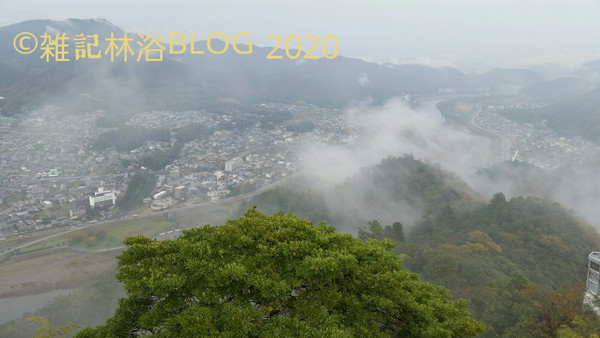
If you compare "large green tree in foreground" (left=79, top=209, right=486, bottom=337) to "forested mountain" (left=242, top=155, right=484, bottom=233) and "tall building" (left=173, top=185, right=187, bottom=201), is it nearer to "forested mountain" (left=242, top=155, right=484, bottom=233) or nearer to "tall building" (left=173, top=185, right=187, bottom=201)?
"forested mountain" (left=242, top=155, right=484, bottom=233)

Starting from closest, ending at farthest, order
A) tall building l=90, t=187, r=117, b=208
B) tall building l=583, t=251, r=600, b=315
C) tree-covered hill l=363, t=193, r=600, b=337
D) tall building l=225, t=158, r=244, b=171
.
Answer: tree-covered hill l=363, t=193, r=600, b=337
tall building l=583, t=251, r=600, b=315
tall building l=90, t=187, r=117, b=208
tall building l=225, t=158, r=244, b=171

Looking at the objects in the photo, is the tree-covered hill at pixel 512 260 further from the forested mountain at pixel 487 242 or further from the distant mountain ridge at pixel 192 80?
the distant mountain ridge at pixel 192 80

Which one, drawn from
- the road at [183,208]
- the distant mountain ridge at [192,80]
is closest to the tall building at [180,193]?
the road at [183,208]

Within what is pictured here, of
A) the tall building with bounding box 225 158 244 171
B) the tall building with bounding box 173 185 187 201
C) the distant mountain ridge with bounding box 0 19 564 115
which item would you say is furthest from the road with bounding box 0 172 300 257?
the distant mountain ridge with bounding box 0 19 564 115

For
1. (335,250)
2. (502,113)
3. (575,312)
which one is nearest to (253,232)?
(335,250)

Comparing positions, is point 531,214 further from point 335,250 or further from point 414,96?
point 414,96

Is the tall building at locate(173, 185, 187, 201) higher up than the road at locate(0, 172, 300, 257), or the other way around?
the tall building at locate(173, 185, 187, 201)
